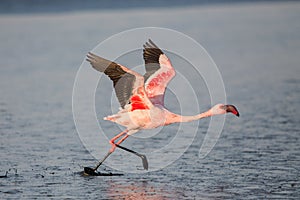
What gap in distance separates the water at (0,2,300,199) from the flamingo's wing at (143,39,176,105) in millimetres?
1149

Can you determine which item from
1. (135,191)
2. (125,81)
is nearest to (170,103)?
(125,81)

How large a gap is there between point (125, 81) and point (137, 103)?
0.51m

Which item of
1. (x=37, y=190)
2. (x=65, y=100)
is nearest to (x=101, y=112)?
(x=65, y=100)

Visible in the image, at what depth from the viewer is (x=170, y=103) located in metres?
17.6

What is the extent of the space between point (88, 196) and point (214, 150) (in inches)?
132

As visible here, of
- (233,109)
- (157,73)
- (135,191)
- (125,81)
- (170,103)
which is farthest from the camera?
(170,103)

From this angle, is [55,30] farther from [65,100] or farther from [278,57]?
[65,100]

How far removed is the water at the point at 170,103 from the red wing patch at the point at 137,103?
1.05m

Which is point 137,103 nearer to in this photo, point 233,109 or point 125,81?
point 125,81

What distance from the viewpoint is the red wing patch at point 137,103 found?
482 inches

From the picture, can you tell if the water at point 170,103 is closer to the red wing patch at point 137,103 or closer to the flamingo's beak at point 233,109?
the flamingo's beak at point 233,109

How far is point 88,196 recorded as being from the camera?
10445 mm

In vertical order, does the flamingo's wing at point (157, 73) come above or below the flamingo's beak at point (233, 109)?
above

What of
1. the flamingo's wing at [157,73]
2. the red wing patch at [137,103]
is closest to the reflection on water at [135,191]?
the red wing patch at [137,103]
